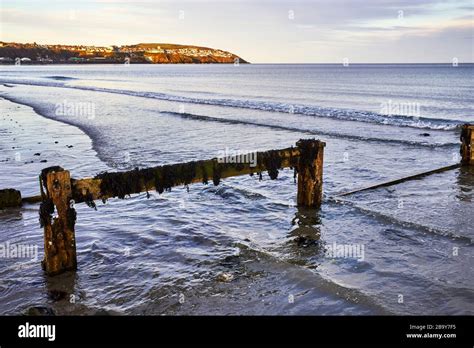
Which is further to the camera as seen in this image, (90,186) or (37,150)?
(37,150)

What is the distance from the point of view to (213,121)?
2975 cm

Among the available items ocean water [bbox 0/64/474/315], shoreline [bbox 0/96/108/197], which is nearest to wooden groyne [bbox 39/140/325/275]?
ocean water [bbox 0/64/474/315]

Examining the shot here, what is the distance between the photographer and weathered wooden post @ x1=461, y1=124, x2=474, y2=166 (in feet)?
47.7

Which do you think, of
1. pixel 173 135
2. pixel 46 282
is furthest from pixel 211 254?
pixel 173 135

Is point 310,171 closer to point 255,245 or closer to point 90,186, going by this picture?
point 255,245

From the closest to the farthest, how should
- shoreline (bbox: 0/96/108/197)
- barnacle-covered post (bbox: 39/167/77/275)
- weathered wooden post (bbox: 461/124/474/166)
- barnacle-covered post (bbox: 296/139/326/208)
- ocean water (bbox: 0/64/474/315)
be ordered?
1. ocean water (bbox: 0/64/474/315)
2. barnacle-covered post (bbox: 39/167/77/275)
3. barnacle-covered post (bbox: 296/139/326/208)
4. shoreline (bbox: 0/96/108/197)
5. weathered wooden post (bbox: 461/124/474/166)

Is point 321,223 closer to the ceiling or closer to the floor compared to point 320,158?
closer to the floor

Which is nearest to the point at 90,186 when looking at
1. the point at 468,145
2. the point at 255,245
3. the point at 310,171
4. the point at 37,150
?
the point at 255,245

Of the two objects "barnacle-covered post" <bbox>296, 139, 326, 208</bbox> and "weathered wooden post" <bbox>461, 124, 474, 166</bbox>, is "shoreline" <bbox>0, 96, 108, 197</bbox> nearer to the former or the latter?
"barnacle-covered post" <bbox>296, 139, 326, 208</bbox>

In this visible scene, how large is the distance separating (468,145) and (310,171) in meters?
7.54

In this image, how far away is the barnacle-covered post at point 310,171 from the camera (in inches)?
385

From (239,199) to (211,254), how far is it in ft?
11.9

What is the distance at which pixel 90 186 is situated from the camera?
700 centimetres

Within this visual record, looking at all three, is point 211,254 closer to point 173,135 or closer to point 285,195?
point 285,195
